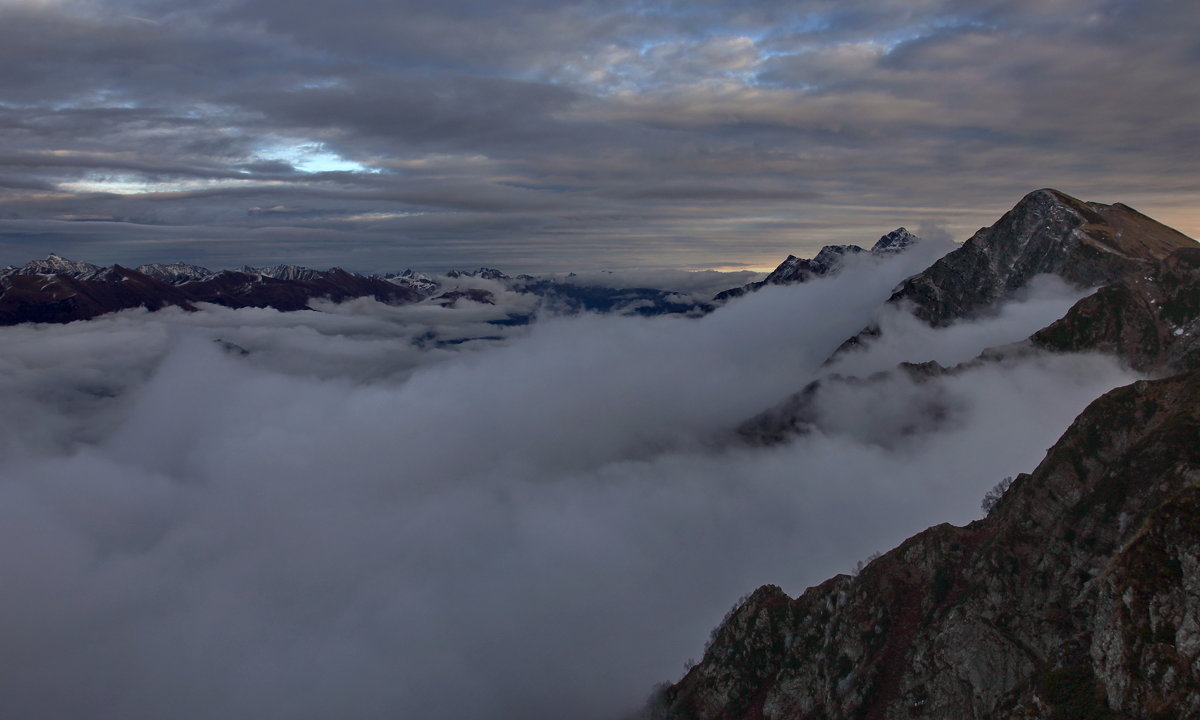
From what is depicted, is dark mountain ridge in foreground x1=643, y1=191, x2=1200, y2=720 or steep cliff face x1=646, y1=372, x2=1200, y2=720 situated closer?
dark mountain ridge in foreground x1=643, y1=191, x2=1200, y2=720

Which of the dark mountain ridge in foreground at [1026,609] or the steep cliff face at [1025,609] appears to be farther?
the steep cliff face at [1025,609]

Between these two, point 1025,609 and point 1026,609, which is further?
point 1025,609

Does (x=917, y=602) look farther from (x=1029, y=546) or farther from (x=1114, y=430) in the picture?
(x=1114, y=430)

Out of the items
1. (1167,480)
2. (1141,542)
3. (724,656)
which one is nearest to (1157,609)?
(1141,542)
